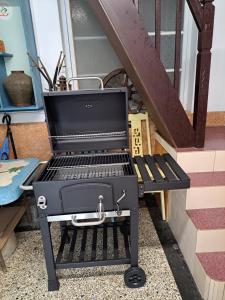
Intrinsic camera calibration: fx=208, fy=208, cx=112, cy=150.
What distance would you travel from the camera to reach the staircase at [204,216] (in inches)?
47.0

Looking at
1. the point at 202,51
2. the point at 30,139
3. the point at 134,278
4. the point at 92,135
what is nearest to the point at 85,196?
the point at 92,135

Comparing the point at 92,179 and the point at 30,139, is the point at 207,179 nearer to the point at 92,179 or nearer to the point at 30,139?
the point at 92,179

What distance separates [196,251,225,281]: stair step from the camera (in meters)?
1.13

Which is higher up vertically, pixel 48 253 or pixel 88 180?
pixel 88 180

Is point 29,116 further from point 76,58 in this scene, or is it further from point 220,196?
point 220,196

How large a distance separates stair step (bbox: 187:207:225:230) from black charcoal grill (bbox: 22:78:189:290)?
12.0 inches

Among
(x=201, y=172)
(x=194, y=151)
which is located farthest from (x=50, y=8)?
(x=201, y=172)

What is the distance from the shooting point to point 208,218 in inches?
51.5

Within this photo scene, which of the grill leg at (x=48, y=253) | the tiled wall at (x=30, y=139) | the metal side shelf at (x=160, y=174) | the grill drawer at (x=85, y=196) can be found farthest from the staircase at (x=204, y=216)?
the tiled wall at (x=30, y=139)

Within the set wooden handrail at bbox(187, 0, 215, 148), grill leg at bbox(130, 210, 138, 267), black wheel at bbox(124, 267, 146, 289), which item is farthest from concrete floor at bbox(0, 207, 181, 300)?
wooden handrail at bbox(187, 0, 215, 148)

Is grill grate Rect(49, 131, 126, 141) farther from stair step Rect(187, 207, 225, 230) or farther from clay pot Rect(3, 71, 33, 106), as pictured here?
stair step Rect(187, 207, 225, 230)

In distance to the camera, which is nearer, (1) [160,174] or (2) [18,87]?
(1) [160,174]

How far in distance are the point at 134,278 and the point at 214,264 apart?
0.50 meters

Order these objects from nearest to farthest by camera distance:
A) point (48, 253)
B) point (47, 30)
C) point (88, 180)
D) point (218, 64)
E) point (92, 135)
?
point (88, 180), point (48, 253), point (92, 135), point (47, 30), point (218, 64)
